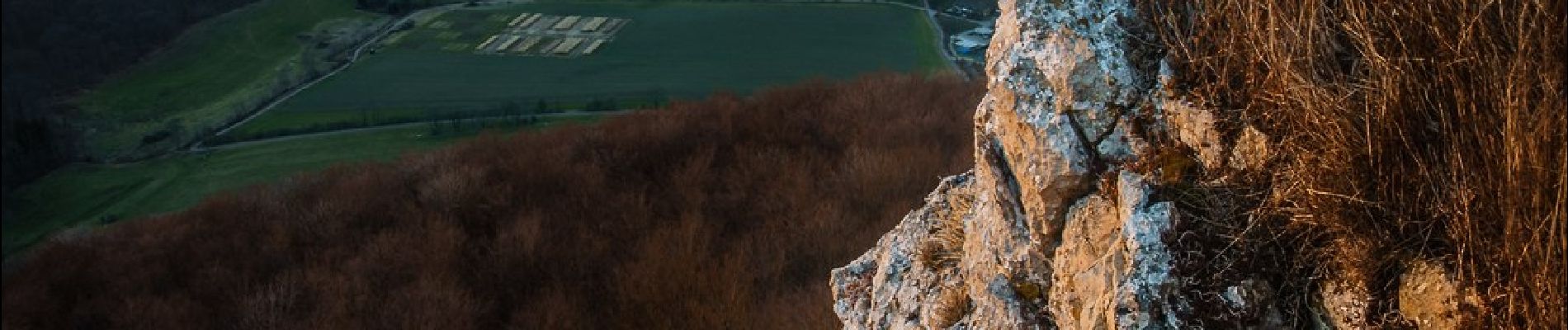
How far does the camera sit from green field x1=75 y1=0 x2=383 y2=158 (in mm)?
38406

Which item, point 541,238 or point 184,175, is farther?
point 184,175

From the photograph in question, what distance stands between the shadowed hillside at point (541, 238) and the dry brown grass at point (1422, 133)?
15.1 metres

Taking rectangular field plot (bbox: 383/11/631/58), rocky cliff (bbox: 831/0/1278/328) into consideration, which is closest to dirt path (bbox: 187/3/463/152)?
rectangular field plot (bbox: 383/11/631/58)

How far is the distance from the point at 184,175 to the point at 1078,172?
4731 cm

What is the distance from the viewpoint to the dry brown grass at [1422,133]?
3953mm

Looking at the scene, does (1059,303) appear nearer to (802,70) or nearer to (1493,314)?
(1493,314)

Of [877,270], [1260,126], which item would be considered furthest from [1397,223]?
[877,270]

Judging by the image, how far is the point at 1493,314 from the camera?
409cm

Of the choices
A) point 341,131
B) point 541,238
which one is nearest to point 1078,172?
point 541,238

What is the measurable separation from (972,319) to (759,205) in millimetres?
25360

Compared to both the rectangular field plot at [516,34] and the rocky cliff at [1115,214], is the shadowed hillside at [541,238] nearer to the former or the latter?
the rocky cliff at [1115,214]

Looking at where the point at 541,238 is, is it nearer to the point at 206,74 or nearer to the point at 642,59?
the point at 206,74

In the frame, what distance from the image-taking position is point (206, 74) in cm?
5141

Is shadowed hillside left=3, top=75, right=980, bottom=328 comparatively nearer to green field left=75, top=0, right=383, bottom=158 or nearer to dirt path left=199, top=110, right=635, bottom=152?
green field left=75, top=0, right=383, bottom=158
